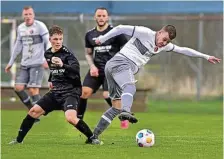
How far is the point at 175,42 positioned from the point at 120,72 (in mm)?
12468

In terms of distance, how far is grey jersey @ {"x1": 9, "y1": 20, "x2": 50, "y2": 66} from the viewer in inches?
581

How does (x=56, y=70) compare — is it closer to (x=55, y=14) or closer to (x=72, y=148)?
(x=72, y=148)

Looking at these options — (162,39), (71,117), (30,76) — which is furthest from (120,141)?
(30,76)

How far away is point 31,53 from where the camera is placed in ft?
48.9

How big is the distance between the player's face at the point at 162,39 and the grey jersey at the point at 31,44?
15.6 feet

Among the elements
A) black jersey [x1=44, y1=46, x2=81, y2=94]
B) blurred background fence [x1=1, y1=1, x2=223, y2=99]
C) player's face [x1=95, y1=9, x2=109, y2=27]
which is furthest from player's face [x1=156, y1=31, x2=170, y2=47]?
blurred background fence [x1=1, y1=1, x2=223, y2=99]

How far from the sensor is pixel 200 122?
1548 cm

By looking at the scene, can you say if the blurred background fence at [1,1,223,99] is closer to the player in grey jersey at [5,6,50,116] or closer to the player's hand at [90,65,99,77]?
the player in grey jersey at [5,6,50,116]

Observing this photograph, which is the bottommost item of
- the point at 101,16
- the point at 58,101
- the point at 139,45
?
the point at 58,101

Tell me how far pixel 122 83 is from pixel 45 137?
5.37 feet

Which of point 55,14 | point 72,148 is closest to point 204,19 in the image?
point 55,14

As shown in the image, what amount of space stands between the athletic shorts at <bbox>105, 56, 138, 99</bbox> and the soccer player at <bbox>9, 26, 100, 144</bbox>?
24.8 inches

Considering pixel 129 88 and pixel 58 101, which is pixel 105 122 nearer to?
pixel 129 88

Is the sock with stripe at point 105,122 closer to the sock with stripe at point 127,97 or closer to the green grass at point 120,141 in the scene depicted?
the green grass at point 120,141
